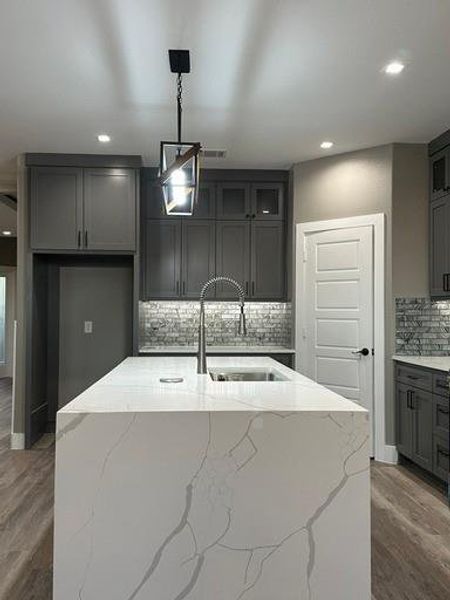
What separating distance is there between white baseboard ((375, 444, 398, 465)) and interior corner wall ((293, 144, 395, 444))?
0.05 meters

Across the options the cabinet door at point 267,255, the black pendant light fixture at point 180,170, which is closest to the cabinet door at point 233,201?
the cabinet door at point 267,255

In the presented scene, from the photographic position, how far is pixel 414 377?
12.1 ft

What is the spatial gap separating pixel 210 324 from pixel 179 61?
9.60 ft

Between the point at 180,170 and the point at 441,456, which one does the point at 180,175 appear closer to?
the point at 180,170

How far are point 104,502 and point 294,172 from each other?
381cm

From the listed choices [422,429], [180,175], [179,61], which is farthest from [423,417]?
[179,61]

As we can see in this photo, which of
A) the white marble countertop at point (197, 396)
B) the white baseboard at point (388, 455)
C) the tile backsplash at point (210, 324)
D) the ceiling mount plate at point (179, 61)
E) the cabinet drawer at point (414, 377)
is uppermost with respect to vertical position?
the ceiling mount plate at point (179, 61)

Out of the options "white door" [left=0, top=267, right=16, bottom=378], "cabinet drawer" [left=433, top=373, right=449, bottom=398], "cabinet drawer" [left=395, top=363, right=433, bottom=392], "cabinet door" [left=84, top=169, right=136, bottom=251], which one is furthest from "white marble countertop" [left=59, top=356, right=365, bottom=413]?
"white door" [left=0, top=267, right=16, bottom=378]

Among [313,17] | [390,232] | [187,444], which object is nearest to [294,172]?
[390,232]

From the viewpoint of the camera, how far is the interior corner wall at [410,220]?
4.11 metres

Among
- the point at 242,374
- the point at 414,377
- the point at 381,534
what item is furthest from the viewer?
the point at 414,377

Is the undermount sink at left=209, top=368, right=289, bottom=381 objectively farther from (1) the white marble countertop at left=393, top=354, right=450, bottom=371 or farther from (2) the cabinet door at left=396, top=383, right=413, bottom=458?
(2) the cabinet door at left=396, top=383, right=413, bottom=458

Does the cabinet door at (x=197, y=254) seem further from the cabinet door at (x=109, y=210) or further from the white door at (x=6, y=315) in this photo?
the white door at (x=6, y=315)

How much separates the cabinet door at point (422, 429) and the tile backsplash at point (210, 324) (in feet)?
5.57
